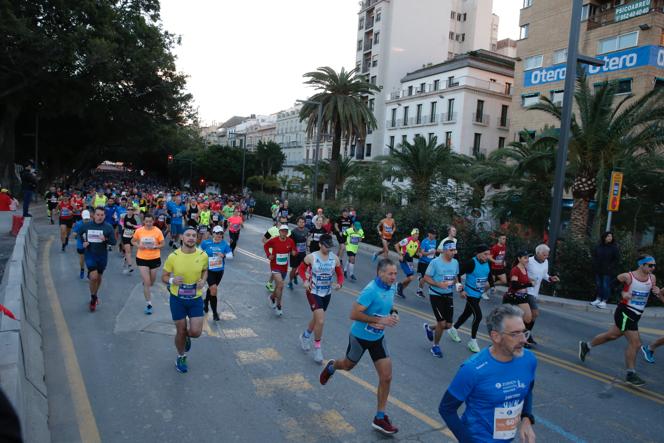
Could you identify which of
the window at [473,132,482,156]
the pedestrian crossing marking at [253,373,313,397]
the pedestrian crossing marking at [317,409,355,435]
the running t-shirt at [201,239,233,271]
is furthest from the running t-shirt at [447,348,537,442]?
the window at [473,132,482,156]

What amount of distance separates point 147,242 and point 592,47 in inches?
1283

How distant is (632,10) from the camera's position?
1137 inches

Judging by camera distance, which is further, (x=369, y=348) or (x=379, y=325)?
(x=369, y=348)

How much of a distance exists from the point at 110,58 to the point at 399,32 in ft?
120

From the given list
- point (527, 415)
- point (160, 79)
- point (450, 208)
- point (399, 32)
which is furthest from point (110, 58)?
point (399, 32)

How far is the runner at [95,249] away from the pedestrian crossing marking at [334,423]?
5.56 metres

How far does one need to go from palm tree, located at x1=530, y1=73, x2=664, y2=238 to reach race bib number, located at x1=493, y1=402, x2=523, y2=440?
13000 millimetres

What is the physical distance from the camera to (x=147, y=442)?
4.45m

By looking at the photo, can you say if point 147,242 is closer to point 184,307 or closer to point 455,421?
point 184,307

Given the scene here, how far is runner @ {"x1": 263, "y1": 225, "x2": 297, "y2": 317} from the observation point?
912 centimetres

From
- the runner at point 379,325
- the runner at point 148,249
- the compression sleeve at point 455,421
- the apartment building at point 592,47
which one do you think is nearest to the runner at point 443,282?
the runner at point 379,325

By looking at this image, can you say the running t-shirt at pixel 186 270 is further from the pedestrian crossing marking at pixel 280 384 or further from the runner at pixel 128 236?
the runner at pixel 128 236

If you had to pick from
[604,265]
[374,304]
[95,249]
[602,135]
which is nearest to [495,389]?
[374,304]

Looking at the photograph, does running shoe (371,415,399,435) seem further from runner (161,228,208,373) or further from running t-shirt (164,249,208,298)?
running t-shirt (164,249,208,298)
